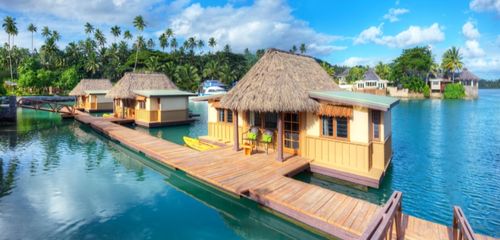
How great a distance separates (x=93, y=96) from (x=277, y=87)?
33.0m

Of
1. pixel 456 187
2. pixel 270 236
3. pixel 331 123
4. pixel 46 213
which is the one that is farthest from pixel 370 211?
pixel 46 213

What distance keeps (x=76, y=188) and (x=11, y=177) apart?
11.7 ft

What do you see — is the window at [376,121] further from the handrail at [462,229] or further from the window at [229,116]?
the window at [229,116]

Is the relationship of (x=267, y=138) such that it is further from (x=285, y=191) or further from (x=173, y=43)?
(x=173, y=43)

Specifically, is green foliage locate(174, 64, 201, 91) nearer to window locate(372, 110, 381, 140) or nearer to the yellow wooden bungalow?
the yellow wooden bungalow

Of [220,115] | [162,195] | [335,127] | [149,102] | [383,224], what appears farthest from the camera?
[149,102]

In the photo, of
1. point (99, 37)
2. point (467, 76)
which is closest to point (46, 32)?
point (99, 37)

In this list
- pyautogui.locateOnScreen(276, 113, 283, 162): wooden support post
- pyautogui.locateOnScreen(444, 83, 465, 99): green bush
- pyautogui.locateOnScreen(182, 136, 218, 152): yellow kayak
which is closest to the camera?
pyautogui.locateOnScreen(276, 113, 283, 162): wooden support post

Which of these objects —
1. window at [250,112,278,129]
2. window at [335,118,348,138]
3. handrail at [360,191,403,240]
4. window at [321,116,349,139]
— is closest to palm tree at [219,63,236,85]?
window at [250,112,278,129]

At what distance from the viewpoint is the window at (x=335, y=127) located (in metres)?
9.79

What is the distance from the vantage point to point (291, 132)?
38.0 ft

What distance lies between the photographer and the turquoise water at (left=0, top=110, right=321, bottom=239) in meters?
6.77

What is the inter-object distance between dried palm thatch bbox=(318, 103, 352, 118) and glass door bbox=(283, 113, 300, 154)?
1282mm

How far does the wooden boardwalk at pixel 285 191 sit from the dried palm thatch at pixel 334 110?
2.02 m
